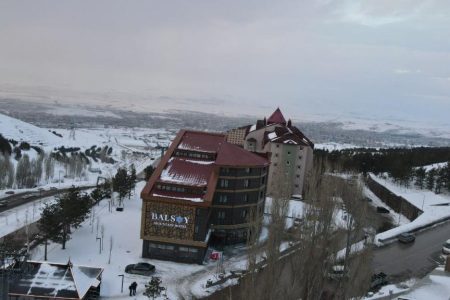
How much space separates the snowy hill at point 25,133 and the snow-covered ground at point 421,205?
234 ft

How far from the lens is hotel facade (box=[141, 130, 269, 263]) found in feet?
76.8

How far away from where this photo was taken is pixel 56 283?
1817 cm

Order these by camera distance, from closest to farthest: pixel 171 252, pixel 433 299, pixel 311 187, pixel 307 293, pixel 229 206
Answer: pixel 307 293 → pixel 433 299 → pixel 311 187 → pixel 171 252 → pixel 229 206

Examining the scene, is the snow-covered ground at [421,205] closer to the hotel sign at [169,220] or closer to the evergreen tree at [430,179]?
the evergreen tree at [430,179]

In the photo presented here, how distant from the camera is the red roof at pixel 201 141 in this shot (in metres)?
28.2

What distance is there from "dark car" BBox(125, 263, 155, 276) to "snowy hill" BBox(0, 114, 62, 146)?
73476 mm

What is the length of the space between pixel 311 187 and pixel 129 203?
61.1 ft

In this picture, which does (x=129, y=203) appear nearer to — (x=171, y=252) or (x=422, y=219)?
(x=171, y=252)

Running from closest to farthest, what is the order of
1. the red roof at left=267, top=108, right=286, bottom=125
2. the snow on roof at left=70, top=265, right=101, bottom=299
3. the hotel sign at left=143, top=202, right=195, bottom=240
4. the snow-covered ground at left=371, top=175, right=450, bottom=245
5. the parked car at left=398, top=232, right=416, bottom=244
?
the snow on roof at left=70, top=265, right=101, bottom=299 → the hotel sign at left=143, top=202, right=195, bottom=240 → the parked car at left=398, top=232, right=416, bottom=244 → the snow-covered ground at left=371, top=175, right=450, bottom=245 → the red roof at left=267, top=108, right=286, bottom=125

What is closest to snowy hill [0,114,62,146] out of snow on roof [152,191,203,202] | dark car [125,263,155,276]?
snow on roof [152,191,203,202]

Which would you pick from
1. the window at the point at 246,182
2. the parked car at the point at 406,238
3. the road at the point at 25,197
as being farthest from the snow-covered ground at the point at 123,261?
the parked car at the point at 406,238

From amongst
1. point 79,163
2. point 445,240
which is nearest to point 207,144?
point 445,240

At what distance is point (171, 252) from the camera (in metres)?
23.6

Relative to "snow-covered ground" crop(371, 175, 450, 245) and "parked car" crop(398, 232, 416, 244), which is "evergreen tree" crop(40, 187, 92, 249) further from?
"parked car" crop(398, 232, 416, 244)
